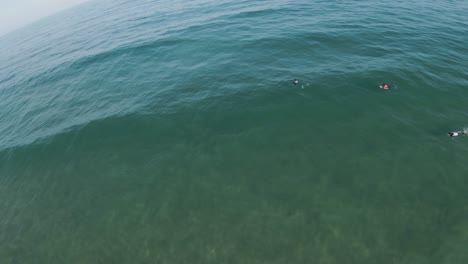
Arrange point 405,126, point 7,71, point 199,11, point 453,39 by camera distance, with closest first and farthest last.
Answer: point 405,126, point 453,39, point 7,71, point 199,11

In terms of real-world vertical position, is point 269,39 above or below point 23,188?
above

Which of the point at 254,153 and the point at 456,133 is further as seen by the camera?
the point at 254,153

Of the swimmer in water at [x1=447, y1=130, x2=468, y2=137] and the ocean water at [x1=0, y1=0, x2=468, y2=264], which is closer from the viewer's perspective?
the ocean water at [x1=0, y1=0, x2=468, y2=264]

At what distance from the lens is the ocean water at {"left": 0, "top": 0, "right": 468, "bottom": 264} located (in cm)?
2005

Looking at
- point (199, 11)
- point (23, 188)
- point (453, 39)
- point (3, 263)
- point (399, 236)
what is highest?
point (199, 11)

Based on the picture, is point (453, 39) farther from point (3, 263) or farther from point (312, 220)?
point (3, 263)

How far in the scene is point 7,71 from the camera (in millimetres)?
67188

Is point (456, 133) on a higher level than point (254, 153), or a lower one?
lower

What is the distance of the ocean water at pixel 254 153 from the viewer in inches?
789

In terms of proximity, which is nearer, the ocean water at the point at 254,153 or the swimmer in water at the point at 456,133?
the ocean water at the point at 254,153

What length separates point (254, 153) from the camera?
89.2ft

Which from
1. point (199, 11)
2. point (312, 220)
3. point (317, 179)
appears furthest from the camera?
point (199, 11)

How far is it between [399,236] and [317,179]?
7.52 metres

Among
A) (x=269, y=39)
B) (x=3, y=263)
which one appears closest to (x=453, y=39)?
(x=269, y=39)
